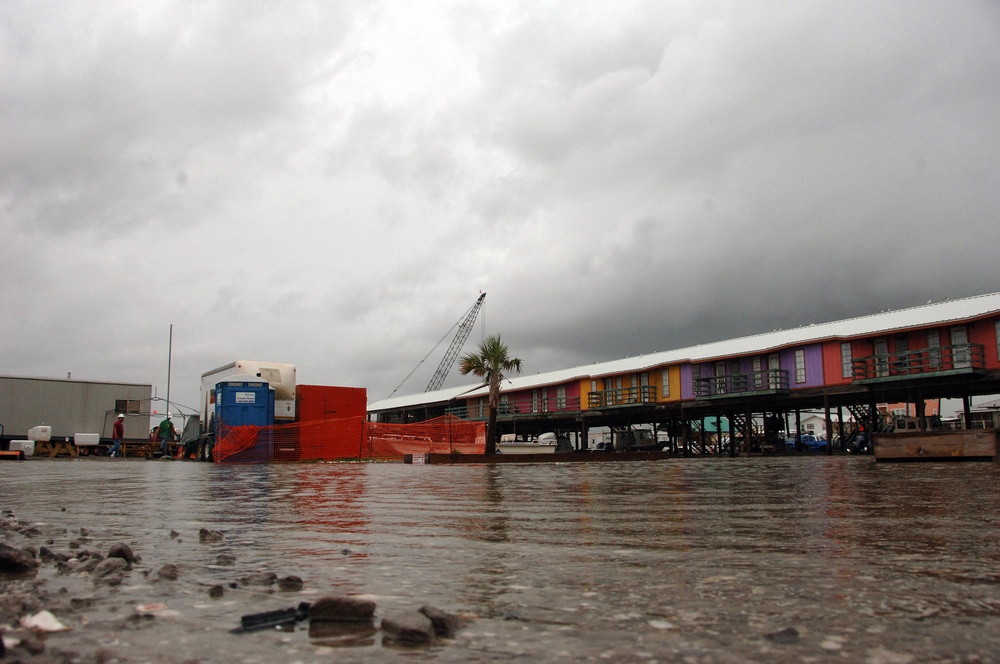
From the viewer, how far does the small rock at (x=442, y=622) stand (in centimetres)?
231

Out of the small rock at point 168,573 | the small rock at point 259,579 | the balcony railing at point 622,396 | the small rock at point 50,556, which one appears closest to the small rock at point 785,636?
the small rock at point 259,579

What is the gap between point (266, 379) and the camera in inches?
1159

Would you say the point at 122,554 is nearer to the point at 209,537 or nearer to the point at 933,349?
the point at 209,537

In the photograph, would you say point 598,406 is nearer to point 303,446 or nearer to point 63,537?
point 303,446

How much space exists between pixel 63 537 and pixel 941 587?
517 cm

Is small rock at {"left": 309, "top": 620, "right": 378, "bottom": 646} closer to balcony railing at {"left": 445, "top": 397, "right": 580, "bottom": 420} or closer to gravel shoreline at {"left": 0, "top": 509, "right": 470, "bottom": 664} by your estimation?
gravel shoreline at {"left": 0, "top": 509, "right": 470, "bottom": 664}

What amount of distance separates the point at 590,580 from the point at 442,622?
0.93m

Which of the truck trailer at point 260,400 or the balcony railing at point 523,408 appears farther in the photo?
the balcony railing at point 523,408

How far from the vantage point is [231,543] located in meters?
4.48

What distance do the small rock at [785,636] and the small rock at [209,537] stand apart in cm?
356

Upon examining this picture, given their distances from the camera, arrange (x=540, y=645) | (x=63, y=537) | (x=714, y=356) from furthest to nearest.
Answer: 1. (x=714, y=356)
2. (x=63, y=537)
3. (x=540, y=645)

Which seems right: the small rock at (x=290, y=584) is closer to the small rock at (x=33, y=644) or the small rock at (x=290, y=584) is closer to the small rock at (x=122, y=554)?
the small rock at (x=33, y=644)

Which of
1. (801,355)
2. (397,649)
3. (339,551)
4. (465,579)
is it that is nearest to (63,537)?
(339,551)

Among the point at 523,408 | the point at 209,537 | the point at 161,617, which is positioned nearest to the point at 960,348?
the point at 209,537
